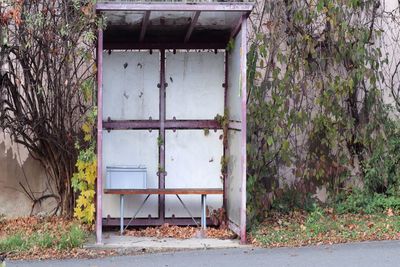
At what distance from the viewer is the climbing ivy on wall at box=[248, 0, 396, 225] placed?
1040 cm

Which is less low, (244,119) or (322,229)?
(244,119)

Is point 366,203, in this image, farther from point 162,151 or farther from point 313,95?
point 162,151

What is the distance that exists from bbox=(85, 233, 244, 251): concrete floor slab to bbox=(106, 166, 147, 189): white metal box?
0.72 m

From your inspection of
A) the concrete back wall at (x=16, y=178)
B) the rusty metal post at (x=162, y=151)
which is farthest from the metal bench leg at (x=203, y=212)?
the concrete back wall at (x=16, y=178)

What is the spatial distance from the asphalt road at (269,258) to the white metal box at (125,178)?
→ 1456mm

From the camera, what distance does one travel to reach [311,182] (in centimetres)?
1095

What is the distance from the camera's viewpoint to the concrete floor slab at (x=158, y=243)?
28.0ft

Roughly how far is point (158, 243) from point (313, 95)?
3658mm

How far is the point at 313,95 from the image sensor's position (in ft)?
35.4

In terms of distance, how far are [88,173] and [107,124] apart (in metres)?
0.73

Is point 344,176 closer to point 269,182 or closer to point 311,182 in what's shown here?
point 311,182

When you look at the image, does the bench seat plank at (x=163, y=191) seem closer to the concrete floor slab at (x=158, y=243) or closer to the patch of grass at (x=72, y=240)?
the concrete floor slab at (x=158, y=243)

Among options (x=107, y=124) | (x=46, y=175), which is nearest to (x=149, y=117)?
(x=107, y=124)

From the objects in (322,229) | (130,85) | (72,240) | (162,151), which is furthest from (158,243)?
(130,85)
